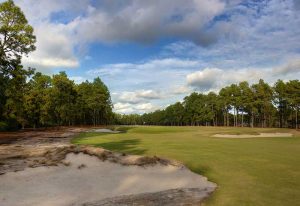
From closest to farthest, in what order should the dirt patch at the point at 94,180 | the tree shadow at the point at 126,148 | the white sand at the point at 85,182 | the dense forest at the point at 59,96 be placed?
the white sand at the point at 85,182, the dirt patch at the point at 94,180, the tree shadow at the point at 126,148, the dense forest at the point at 59,96

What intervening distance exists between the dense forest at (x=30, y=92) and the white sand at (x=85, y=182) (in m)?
25.2

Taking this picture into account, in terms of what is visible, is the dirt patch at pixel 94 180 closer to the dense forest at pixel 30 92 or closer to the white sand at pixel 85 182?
the white sand at pixel 85 182

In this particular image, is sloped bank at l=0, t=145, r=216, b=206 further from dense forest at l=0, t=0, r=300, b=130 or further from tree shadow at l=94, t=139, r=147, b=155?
dense forest at l=0, t=0, r=300, b=130

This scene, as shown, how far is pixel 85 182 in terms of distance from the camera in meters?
14.7

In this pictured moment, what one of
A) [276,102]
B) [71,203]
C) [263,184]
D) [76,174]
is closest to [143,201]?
[71,203]

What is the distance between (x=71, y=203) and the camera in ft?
38.9

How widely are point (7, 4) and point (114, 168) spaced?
1124 inches

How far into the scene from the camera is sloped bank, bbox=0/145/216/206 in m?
12.4

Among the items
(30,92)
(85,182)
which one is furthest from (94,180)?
(30,92)

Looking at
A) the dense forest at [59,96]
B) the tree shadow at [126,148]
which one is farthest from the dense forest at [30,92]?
the tree shadow at [126,148]

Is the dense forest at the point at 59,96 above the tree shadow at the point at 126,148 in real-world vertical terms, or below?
above

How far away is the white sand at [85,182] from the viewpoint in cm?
1232

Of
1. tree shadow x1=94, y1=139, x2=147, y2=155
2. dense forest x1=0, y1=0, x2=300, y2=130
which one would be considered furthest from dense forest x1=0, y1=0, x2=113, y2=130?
tree shadow x1=94, y1=139, x2=147, y2=155

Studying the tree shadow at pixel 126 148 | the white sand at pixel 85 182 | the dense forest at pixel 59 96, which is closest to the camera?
the white sand at pixel 85 182
